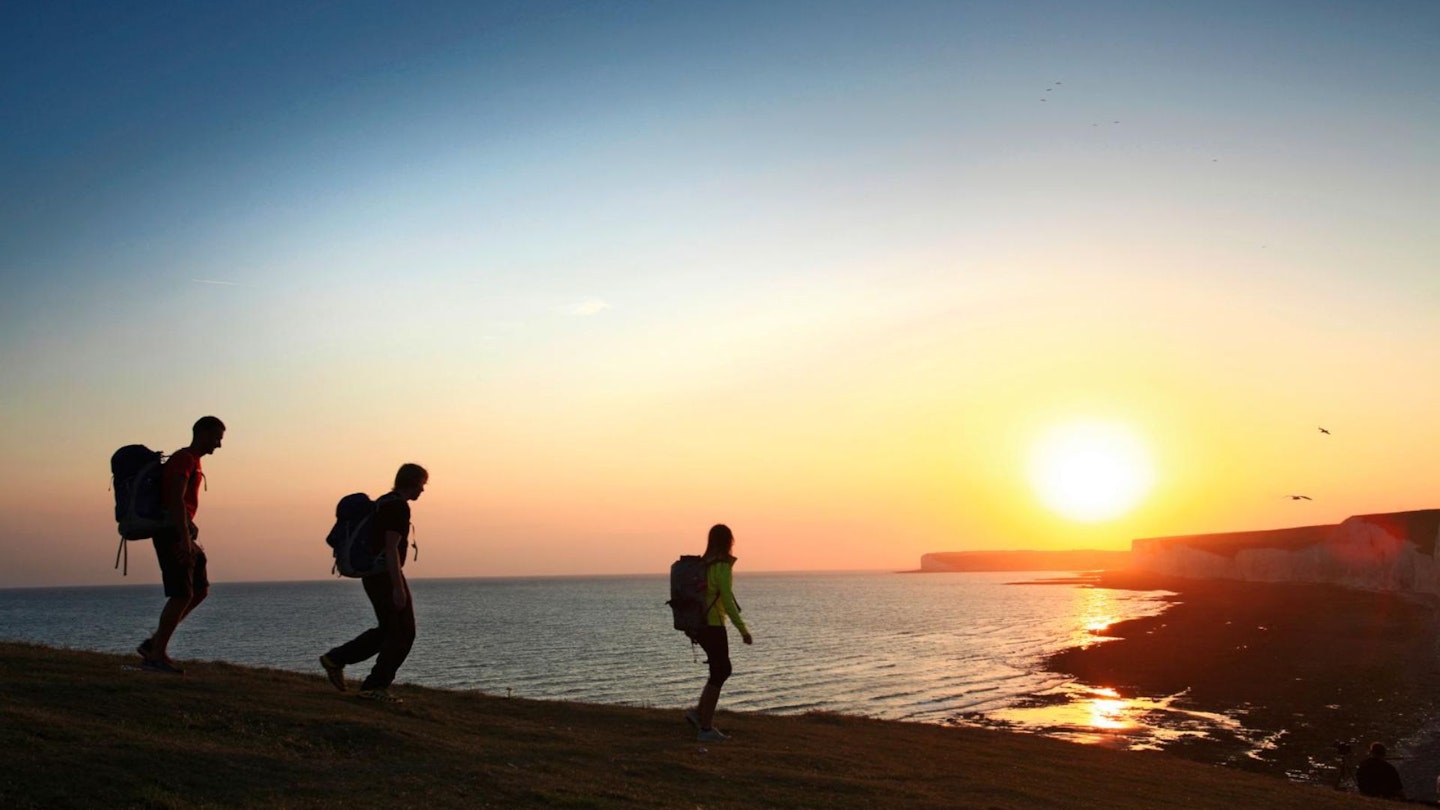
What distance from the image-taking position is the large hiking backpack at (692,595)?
13727 millimetres

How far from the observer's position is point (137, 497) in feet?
37.4

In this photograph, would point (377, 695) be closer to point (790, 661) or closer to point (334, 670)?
point (334, 670)

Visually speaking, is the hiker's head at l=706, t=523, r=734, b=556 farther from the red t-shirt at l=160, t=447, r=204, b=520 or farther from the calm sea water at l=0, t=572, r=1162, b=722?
the calm sea water at l=0, t=572, r=1162, b=722

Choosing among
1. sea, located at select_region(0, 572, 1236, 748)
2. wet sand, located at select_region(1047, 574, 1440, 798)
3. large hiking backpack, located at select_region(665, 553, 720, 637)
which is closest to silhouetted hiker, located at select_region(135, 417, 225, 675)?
large hiking backpack, located at select_region(665, 553, 720, 637)

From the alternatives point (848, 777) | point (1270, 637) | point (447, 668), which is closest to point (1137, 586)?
point (1270, 637)

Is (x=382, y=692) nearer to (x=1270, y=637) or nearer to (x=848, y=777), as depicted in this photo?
(x=848, y=777)

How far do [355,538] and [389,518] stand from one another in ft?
1.90

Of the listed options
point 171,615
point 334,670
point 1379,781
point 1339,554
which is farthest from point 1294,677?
point 1339,554

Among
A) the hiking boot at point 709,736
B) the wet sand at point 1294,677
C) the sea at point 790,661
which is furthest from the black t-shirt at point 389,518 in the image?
the wet sand at point 1294,677

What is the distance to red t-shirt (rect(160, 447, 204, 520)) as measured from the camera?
453 inches

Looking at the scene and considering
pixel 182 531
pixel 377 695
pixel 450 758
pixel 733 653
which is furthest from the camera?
pixel 733 653

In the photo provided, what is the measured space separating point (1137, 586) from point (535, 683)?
162 meters

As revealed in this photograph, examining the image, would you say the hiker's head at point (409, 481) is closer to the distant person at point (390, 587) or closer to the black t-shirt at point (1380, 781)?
the distant person at point (390, 587)

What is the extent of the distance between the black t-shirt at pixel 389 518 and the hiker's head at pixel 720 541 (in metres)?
4.17
